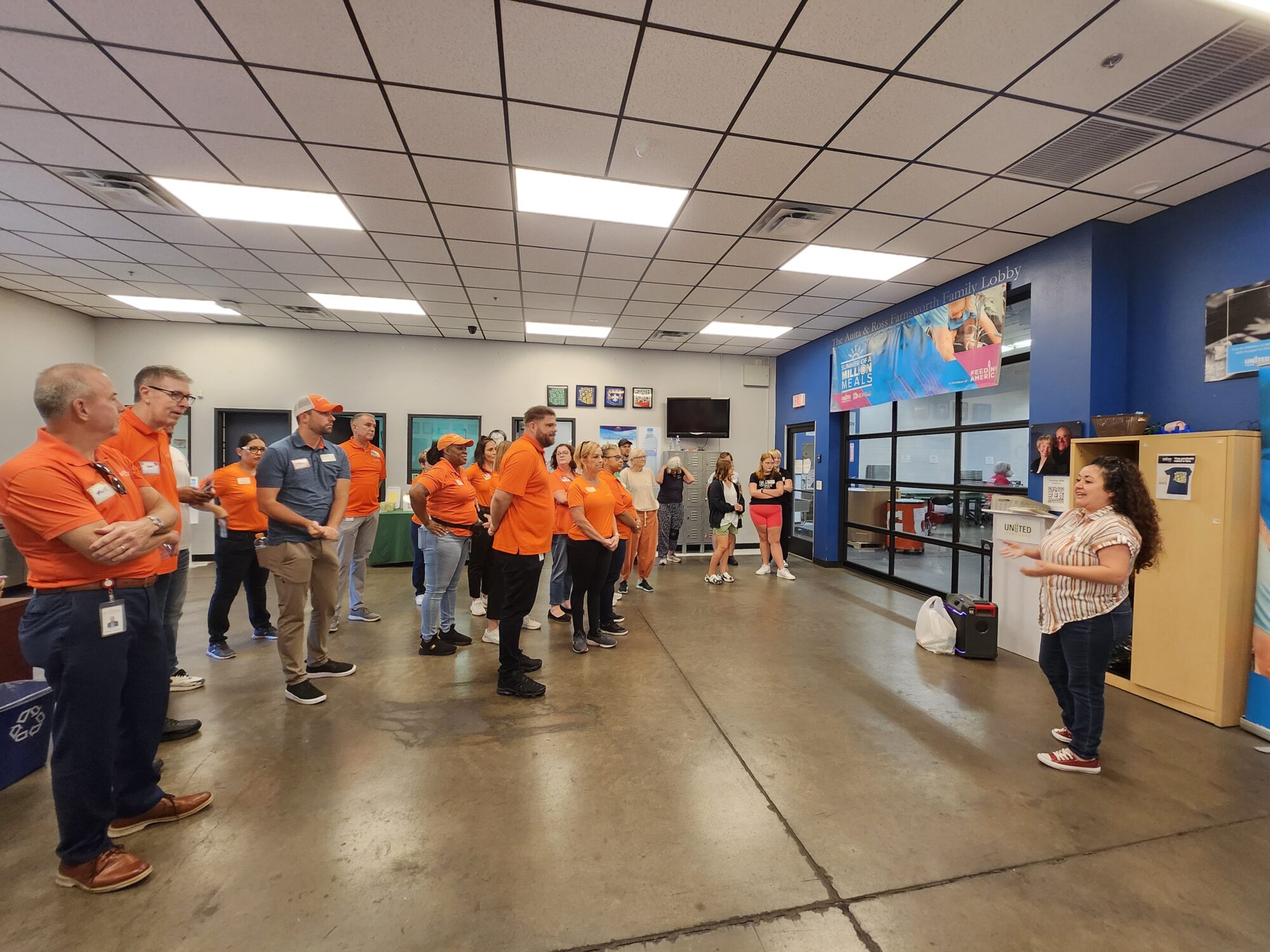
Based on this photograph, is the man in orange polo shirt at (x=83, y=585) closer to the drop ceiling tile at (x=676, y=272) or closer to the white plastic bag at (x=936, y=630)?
the drop ceiling tile at (x=676, y=272)

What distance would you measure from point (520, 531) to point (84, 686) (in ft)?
5.77

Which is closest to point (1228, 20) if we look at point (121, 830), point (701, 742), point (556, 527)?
point (701, 742)

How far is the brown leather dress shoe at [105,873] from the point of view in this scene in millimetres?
1611

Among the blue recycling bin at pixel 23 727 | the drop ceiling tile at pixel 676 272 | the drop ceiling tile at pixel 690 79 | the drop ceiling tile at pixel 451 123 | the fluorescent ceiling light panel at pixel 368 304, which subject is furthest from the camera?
the fluorescent ceiling light panel at pixel 368 304

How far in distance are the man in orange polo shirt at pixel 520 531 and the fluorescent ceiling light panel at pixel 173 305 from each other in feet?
19.7

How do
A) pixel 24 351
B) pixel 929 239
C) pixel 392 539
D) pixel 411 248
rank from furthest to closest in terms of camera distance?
pixel 392 539, pixel 24 351, pixel 411 248, pixel 929 239

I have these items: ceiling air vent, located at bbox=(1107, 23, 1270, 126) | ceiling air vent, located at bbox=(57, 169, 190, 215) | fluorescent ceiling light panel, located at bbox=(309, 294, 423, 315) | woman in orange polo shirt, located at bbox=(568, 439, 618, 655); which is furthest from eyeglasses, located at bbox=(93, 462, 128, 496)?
fluorescent ceiling light panel, located at bbox=(309, 294, 423, 315)

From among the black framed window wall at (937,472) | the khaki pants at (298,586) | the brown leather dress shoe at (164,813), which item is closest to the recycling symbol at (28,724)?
the brown leather dress shoe at (164,813)

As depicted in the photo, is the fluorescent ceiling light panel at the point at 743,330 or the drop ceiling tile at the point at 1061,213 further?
the fluorescent ceiling light panel at the point at 743,330

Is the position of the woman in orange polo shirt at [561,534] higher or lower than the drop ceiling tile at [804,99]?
lower

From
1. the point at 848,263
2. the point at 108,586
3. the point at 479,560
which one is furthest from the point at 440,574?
the point at 848,263

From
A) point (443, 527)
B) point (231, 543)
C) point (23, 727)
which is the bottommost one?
point (23, 727)

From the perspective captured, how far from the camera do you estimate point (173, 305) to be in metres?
6.43

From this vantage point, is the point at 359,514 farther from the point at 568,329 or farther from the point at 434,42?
the point at 568,329
